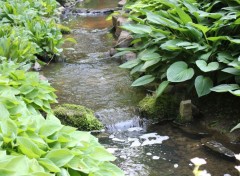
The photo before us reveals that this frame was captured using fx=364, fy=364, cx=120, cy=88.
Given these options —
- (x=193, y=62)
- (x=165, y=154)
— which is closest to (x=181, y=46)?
(x=193, y=62)

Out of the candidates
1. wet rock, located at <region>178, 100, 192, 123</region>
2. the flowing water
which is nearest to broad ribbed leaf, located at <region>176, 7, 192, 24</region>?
wet rock, located at <region>178, 100, 192, 123</region>

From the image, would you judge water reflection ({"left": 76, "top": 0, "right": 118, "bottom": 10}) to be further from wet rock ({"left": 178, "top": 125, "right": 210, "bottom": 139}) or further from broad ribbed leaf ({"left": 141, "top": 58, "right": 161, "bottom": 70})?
wet rock ({"left": 178, "top": 125, "right": 210, "bottom": 139})

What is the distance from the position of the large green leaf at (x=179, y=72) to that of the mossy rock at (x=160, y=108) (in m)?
0.47

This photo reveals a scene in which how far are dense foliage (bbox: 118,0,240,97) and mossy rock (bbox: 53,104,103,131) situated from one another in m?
0.83

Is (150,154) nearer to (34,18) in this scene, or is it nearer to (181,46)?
(181,46)

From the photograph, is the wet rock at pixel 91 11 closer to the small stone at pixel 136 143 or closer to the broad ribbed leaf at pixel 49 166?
the small stone at pixel 136 143

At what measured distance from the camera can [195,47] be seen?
4.54m

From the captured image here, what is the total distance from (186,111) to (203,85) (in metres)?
0.40

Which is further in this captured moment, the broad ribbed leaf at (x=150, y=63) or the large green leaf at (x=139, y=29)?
the large green leaf at (x=139, y=29)

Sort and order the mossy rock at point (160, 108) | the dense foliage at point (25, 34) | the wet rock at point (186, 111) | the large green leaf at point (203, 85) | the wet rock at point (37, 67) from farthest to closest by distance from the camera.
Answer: the wet rock at point (37, 67)
the dense foliage at point (25, 34)
the mossy rock at point (160, 108)
the wet rock at point (186, 111)
the large green leaf at point (203, 85)

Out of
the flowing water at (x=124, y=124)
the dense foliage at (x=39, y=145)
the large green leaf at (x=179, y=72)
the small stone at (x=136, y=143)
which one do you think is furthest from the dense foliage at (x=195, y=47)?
the dense foliage at (x=39, y=145)

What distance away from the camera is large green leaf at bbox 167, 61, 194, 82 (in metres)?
4.46

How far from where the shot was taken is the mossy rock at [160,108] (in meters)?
4.75

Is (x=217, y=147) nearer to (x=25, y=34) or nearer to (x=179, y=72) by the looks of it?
(x=179, y=72)
